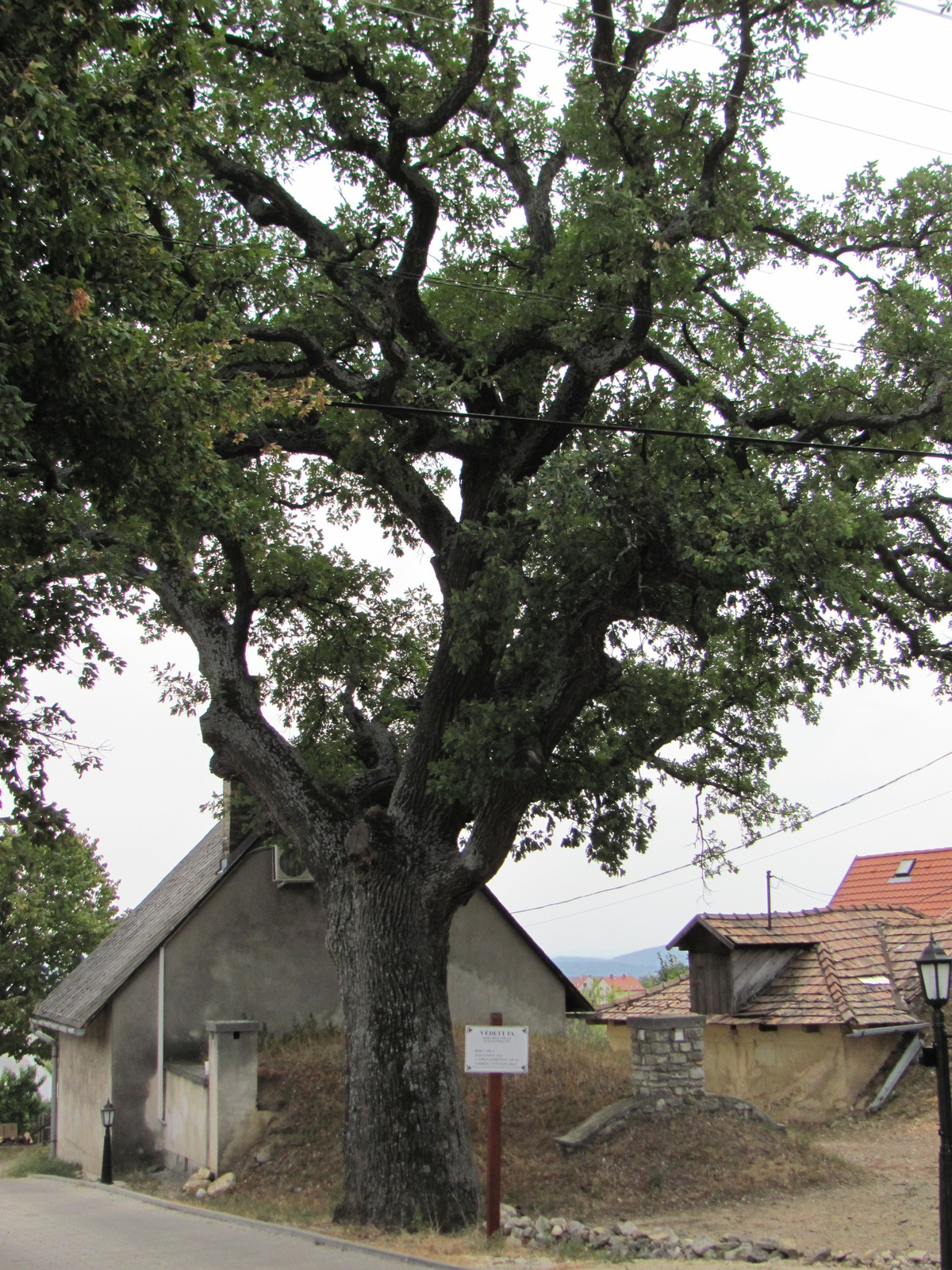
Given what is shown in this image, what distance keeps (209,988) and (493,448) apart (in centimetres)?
1164

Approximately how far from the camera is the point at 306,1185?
1412 centimetres

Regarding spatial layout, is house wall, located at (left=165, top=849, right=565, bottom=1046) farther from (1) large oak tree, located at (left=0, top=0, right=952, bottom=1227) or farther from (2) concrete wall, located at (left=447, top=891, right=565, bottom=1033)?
(1) large oak tree, located at (left=0, top=0, right=952, bottom=1227)

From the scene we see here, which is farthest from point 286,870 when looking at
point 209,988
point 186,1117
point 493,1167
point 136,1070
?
point 493,1167

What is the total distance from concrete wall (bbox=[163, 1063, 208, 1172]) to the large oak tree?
543 centimetres

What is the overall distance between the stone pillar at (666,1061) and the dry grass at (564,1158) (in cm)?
36

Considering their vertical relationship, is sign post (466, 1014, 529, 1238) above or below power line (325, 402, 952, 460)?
below

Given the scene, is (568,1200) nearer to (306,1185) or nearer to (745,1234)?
(745,1234)

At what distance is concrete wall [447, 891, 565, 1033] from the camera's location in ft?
74.3

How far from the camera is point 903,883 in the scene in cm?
2738

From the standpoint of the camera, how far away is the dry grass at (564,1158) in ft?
42.6

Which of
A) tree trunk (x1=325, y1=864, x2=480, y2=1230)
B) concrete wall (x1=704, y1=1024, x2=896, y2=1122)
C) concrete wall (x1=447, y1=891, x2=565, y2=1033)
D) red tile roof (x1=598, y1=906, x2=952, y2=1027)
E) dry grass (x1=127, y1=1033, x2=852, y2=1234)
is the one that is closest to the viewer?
tree trunk (x1=325, y1=864, x2=480, y2=1230)

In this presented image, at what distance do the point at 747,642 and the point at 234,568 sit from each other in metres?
6.40

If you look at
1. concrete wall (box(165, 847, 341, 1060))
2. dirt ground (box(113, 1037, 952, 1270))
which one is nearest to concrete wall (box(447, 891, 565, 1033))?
concrete wall (box(165, 847, 341, 1060))

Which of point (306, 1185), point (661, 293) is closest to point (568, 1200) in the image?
point (306, 1185)
